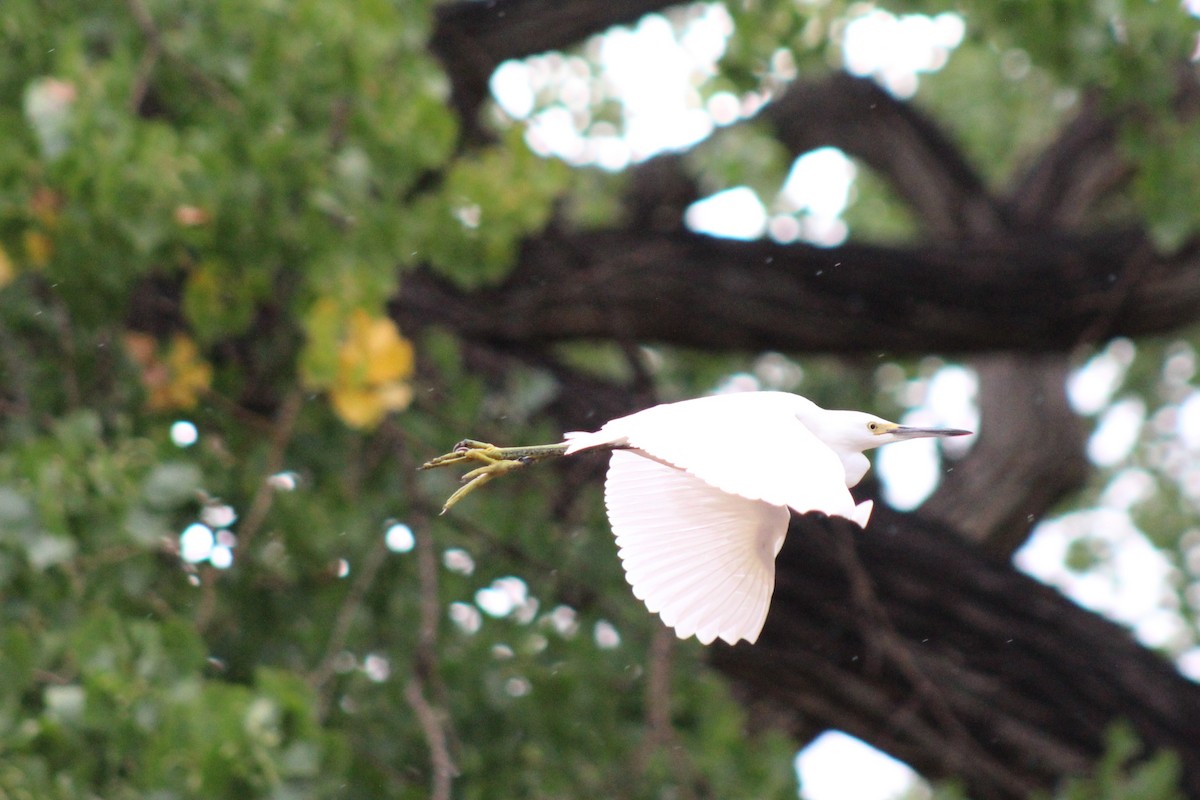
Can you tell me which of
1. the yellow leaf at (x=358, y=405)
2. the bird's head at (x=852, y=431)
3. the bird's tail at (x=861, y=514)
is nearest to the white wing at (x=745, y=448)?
the bird's tail at (x=861, y=514)

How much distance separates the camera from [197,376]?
3240mm

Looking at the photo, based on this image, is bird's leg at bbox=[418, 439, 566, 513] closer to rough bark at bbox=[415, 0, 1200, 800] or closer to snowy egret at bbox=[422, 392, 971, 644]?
snowy egret at bbox=[422, 392, 971, 644]

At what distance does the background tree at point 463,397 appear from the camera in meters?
2.72

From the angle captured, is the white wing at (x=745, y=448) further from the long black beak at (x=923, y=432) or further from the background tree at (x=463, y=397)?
the background tree at (x=463, y=397)

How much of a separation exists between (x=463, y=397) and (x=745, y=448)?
197cm

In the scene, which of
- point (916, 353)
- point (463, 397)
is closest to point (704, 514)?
point (463, 397)

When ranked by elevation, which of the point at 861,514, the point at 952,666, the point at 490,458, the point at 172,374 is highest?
the point at 861,514

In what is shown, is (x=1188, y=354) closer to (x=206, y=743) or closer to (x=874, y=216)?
(x=874, y=216)

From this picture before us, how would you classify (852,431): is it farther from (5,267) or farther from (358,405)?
(5,267)

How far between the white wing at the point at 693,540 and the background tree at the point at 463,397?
89 cm

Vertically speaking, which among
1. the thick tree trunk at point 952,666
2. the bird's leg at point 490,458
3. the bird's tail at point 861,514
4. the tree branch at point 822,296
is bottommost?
the thick tree trunk at point 952,666

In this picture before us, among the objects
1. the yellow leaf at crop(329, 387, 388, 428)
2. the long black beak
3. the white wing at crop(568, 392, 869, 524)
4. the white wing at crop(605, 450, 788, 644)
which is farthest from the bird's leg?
the yellow leaf at crop(329, 387, 388, 428)

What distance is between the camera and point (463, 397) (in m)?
3.41

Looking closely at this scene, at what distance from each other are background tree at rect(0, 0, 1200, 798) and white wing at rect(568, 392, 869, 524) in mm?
1150
